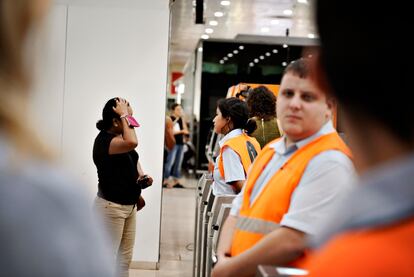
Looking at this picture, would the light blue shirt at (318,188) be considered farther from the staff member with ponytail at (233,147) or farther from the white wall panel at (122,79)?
the white wall panel at (122,79)

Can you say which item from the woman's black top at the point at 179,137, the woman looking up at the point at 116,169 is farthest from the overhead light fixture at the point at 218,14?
the woman looking up at the point at 116,169

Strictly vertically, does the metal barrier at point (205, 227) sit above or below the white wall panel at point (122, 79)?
below

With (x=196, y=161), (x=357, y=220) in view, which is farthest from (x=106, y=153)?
(x=196, y=161)

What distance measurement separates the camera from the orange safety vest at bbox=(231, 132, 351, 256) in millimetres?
2184

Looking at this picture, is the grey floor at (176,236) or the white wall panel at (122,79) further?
the grey floor at (176,236)

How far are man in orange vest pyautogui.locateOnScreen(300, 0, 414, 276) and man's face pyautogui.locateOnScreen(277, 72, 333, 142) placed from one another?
164 cm

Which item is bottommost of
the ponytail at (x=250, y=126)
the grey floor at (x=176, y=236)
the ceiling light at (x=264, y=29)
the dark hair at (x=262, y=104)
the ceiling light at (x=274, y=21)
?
the grey floor at (x=176, y=236)

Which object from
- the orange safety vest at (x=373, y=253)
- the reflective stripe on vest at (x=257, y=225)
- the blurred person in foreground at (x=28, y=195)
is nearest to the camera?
the orange safety vest at (x=373, y=253)

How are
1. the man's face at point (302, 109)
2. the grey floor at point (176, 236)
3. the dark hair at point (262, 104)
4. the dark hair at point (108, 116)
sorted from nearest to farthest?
the man's face at point (302, 109) → the dark hair at point (108, 116) → the dark hair at point (262, 104) → the grey floor at point (176, 236)

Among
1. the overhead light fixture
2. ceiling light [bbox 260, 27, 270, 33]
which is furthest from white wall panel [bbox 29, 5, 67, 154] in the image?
ceiling light [bbox 260, 27, 270, 33]

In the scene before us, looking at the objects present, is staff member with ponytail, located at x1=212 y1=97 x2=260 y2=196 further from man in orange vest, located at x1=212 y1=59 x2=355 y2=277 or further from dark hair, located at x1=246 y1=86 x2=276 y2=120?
man in orange vest, located at x1=212 y1=59 x2=355 y2=277

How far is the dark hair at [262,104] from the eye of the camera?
577 centimetres

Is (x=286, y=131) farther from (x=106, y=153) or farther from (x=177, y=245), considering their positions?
(x=177, y=245)

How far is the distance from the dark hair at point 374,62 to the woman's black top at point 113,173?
3883 millimetres
